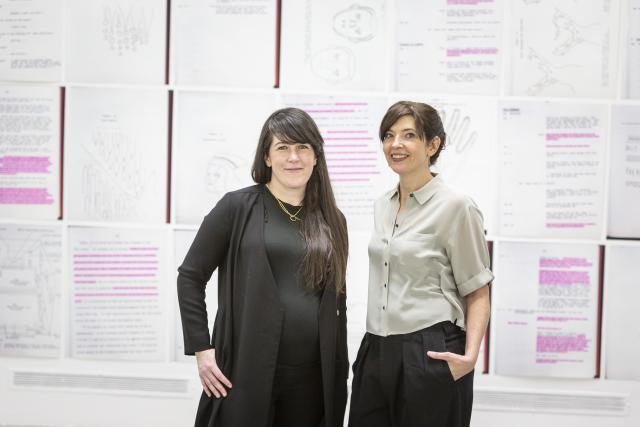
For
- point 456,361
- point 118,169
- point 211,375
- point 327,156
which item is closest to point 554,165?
point 327,156

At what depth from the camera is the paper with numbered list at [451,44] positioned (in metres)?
2.33

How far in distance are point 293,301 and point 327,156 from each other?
1041 millimetres

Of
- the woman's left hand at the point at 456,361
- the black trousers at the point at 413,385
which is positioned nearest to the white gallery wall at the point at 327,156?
the black trousers at the point at 413,385

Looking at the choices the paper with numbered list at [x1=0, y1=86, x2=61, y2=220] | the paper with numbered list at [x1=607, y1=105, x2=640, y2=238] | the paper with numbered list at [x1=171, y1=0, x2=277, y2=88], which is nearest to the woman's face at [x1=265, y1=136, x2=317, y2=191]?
the paper with numbered list at [x1=171, y1=0, x2=277, y2=88]

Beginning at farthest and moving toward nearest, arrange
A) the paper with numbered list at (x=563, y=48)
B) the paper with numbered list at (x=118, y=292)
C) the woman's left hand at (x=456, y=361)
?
the paper with numbered list at (x=118, y=292) → the paper with numbered list at (x=563, y=48) → the woman's left hand at (x=456, y=361)

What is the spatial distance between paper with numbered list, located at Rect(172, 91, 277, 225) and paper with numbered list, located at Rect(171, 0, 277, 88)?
8cm

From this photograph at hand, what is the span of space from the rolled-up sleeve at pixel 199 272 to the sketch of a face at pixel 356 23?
1238 millimetres

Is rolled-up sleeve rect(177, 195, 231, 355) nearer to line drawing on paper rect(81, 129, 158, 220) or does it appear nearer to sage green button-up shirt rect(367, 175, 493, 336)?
sage green button-up shirt rect(367, 175, 493, 336)

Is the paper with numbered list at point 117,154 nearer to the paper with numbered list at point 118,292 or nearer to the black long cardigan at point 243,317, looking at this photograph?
the paper with numbered list at point 118,292

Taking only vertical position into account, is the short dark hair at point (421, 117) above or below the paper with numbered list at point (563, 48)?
below

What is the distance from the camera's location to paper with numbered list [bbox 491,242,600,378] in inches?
92.7

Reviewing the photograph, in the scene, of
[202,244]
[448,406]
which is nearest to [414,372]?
[448,406]

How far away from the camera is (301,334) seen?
1.51m

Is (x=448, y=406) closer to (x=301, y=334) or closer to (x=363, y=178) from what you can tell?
(x=301, y=334)
